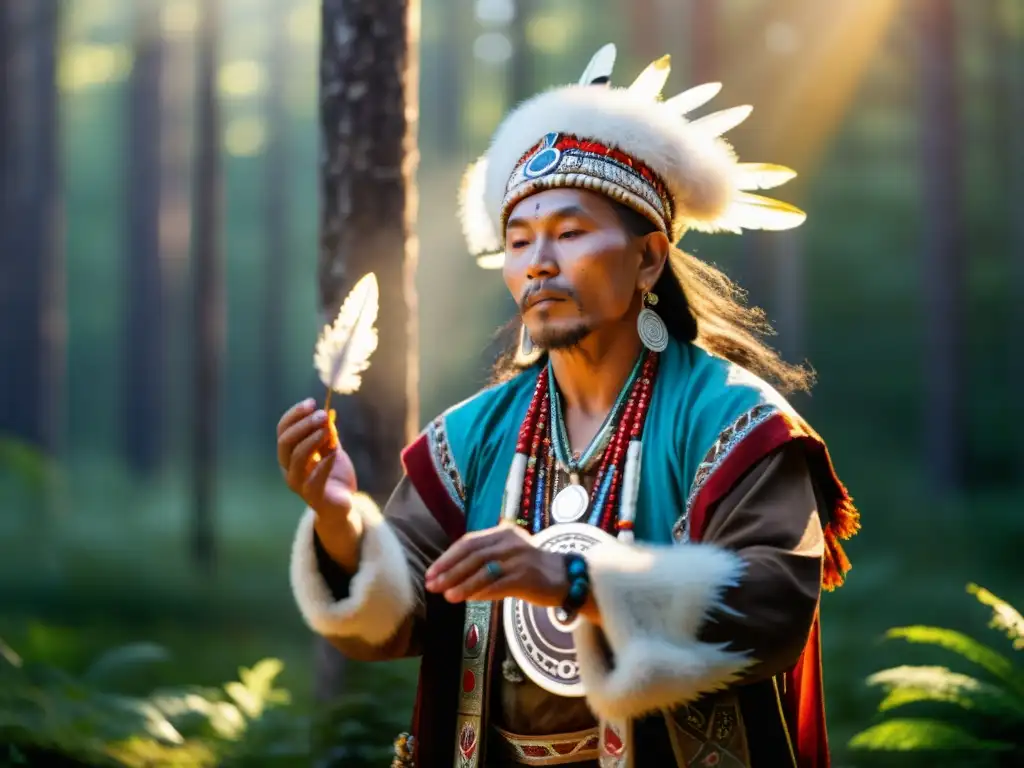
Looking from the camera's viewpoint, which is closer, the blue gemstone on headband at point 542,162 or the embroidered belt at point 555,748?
the embroidered belt at point 555,748

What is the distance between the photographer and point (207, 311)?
45.5 feet

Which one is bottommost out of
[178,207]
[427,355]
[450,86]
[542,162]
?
[542,162]

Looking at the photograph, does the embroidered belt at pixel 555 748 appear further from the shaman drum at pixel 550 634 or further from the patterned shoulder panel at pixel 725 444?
the patterned shoulder panel at pixel 725 444

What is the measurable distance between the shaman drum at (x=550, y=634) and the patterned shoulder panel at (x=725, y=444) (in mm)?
223

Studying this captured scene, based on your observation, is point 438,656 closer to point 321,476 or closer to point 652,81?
point 321,476

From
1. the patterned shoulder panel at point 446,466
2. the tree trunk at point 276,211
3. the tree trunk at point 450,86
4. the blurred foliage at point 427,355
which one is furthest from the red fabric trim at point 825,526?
the tree trunk at point 276,211

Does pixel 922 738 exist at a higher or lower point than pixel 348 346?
lower

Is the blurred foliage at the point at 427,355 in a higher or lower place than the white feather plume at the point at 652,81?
higher

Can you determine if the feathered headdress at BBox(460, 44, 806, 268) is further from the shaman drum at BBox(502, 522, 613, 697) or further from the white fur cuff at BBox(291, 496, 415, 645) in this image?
the white fur cuff at BBox(291, 496, 415, 645)

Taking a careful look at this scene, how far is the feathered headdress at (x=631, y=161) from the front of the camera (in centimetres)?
318

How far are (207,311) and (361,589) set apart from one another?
11297 mm

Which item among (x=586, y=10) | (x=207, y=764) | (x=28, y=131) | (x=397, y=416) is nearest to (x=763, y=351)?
(x=397, y=416)

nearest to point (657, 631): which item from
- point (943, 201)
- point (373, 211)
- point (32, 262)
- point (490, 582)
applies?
point (490, 582)

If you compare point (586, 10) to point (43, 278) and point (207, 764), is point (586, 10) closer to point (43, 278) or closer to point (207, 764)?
point (43, 278)
